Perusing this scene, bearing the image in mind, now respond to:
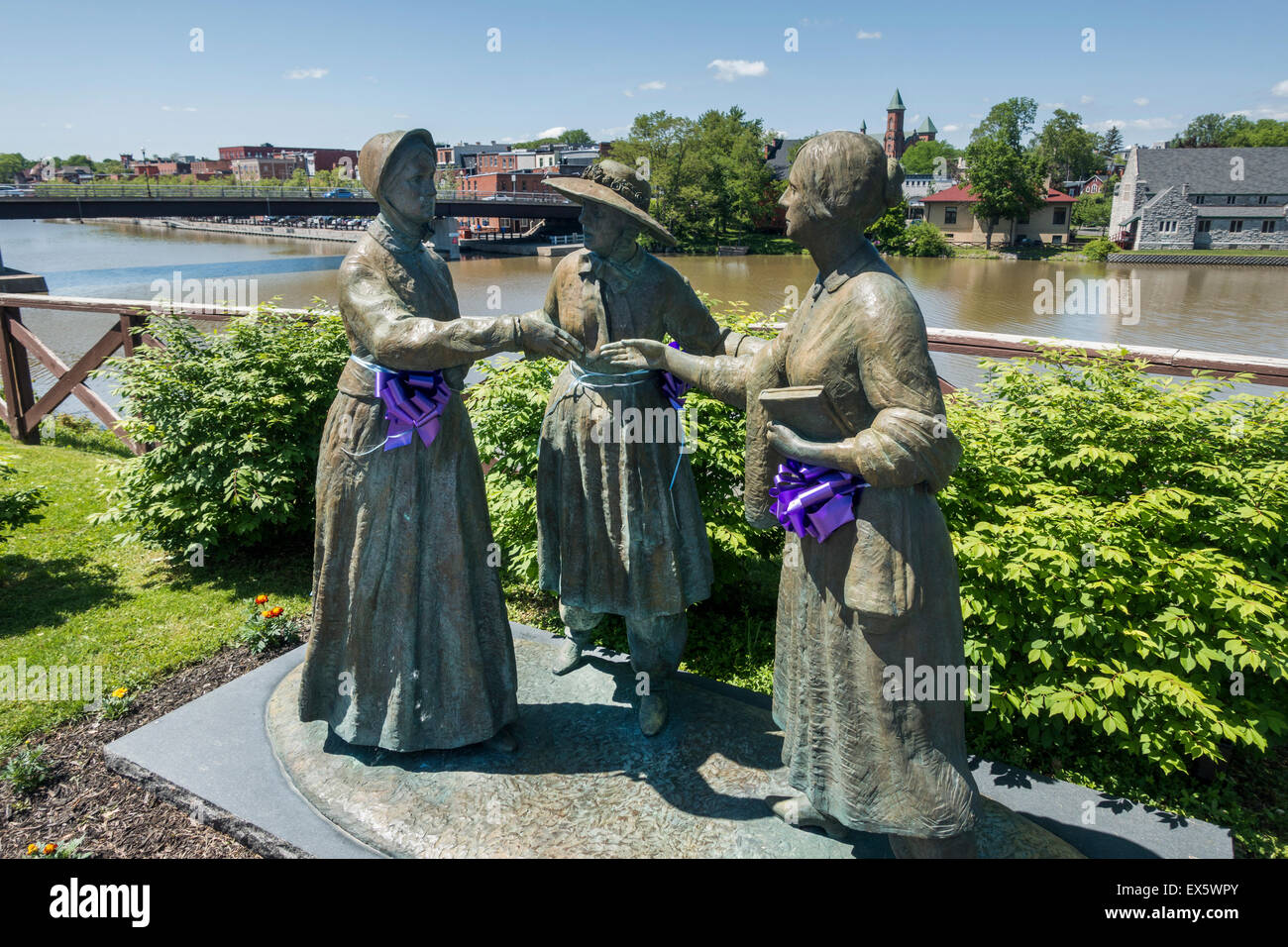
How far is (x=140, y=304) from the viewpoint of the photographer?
345 inches

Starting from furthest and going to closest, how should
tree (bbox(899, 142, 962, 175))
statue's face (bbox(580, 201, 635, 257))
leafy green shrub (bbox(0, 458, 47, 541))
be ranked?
tree (bbox(899, 142, 962, 175)) → leafy green shrub (bbox(0, 458, 47, 541)) → statue's face (bbox(580, 201, 635, 257))

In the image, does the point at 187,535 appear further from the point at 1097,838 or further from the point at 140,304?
the point at 1097,838

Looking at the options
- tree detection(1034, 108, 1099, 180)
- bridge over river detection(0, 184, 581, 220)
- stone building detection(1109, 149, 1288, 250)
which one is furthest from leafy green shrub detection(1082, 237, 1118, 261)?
tree detection(1034, 108, 1099, 180)

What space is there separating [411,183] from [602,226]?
76cm

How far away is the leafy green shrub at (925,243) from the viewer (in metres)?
46.1

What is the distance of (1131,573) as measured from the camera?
4.13 m

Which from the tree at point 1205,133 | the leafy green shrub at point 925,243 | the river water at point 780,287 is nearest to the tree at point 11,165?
the river water at point 780,287

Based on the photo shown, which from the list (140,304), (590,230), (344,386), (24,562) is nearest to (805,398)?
(590,230)

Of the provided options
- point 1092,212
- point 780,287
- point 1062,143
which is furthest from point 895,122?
point 780,287

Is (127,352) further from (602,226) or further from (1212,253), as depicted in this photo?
(1212,253)

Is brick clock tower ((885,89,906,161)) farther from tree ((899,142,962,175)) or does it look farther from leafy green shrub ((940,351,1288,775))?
leafy green shrub ((940,351,1288,775))

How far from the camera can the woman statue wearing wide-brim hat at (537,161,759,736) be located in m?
3.45

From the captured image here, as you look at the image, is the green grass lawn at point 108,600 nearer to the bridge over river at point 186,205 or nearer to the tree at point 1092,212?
the bridge over river at point 186,205

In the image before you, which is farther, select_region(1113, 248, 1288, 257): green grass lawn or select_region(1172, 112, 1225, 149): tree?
select_region(1172, 112, 1225, 149): tree
